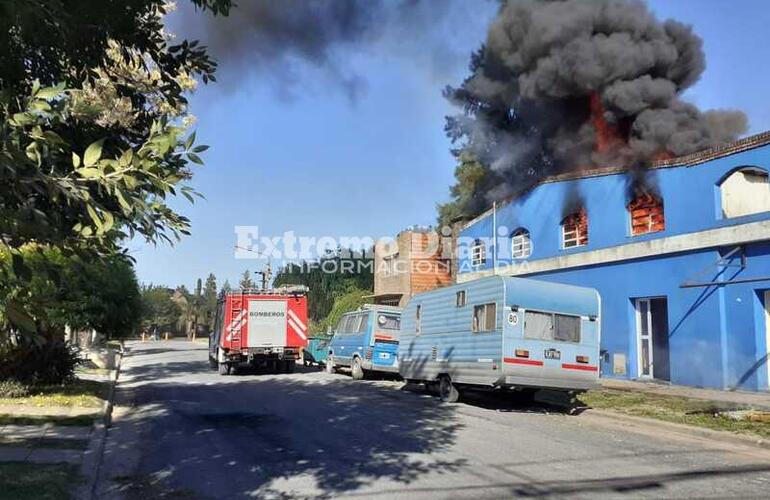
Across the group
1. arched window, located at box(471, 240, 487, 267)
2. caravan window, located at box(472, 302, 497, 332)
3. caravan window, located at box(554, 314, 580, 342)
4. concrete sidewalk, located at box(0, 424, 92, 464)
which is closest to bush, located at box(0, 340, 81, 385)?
concrete sidewalk, located at box(0, 424, 92, 464)

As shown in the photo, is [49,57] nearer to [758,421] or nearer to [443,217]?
[758,421]

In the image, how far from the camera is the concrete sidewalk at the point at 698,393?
11838 mm

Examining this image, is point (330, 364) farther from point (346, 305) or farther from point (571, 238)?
point (346, 305)

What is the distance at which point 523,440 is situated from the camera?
29.1 ft

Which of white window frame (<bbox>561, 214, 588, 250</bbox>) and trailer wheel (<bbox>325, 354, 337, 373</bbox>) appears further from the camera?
trailer wheel (<bbox>325, 354, 337, 373</bbox>)

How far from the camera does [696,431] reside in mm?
9609

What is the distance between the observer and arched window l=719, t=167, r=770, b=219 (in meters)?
13.8

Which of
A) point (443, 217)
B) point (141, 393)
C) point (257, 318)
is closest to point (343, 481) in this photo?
point (141, 393)

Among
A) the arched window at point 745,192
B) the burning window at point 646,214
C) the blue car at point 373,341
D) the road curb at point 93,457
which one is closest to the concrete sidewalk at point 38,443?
the road curb at point 93,457

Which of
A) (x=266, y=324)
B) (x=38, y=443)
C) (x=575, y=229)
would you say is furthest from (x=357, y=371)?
(x=38, y=443)

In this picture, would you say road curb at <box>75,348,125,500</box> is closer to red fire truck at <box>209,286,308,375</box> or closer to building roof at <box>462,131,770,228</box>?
red fire truck at <box>209,286,308,375</box>

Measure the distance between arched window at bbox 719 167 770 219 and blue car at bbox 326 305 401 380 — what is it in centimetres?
899

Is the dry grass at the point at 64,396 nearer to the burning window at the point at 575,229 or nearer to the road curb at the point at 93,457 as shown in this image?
the road curb at the point at 93,457

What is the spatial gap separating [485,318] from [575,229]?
8.18m
